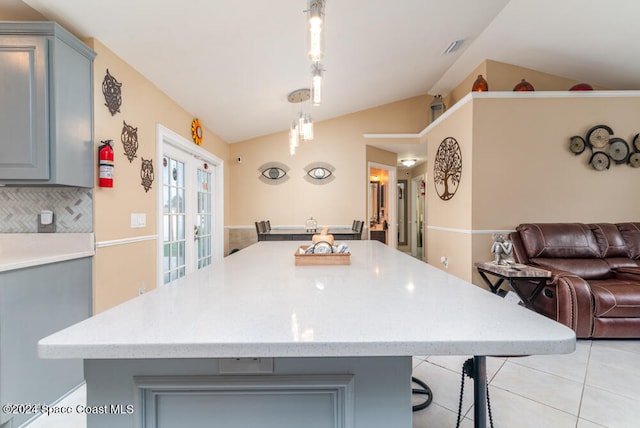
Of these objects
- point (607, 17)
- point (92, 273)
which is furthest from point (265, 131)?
point (607, 17)

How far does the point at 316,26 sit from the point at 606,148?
403 centimetres

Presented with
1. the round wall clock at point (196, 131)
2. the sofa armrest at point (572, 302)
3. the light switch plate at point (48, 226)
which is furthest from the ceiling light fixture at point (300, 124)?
the sofa armrest at point (572, 302)

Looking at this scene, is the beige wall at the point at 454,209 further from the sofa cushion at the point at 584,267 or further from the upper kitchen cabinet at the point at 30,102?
the upper kitchen cabinet at the point at 30,102

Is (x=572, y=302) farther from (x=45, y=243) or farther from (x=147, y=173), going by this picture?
(x=45, y=243)

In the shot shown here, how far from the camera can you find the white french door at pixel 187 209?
3.21 m

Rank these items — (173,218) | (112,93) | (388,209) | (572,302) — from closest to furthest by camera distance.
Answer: (112,93)
(572,302)
(173,218)
(388,209)

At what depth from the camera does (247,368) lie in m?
0.77

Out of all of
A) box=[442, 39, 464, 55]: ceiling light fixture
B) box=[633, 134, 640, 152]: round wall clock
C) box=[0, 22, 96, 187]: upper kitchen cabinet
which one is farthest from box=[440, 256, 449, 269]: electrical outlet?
box=[0, 22, 96, 187]: upper kitchen cabinet

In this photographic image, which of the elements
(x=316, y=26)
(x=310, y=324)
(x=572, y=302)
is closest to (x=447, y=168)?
(x=572, y=302)

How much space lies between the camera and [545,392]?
188 centimetres

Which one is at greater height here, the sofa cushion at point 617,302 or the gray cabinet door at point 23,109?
the gray cabinet door at point 23,109

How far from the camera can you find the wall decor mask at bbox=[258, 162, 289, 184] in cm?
537

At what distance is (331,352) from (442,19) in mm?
3511

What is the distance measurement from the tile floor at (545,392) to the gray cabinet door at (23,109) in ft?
4.67
